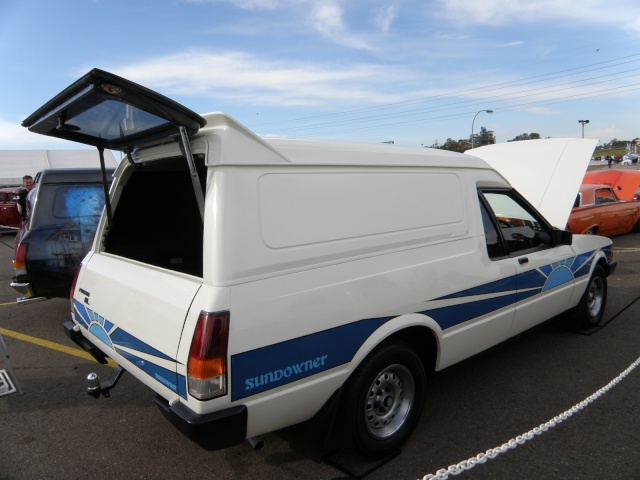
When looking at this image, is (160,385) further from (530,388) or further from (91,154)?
(91,154)

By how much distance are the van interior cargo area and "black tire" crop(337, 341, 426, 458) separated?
1.81 meters

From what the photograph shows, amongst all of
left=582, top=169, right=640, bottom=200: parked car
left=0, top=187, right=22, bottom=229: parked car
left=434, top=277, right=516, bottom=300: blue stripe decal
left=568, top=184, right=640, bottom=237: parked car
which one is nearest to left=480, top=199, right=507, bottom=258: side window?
left=434, top=277, right=516, bottom=300: blue stripe decal

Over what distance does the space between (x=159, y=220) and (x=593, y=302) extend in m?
4.70

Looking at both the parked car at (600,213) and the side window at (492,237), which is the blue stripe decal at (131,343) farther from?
the parked car at (600,213)

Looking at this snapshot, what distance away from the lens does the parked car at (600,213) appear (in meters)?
9.15

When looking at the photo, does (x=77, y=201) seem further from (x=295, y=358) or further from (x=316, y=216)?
(x=295, y=358)

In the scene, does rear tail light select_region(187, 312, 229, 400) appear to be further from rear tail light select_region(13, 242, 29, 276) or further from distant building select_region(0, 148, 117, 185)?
Answer: distant building select_region(0, 148, 117, 185)

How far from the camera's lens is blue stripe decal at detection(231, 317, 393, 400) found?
6.65 feet

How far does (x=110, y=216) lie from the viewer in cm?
324

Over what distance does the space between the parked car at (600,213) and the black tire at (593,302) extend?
416 centimetres

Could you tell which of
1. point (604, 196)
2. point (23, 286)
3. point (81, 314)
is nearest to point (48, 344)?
point (23, 286)

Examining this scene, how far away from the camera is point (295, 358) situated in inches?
85.7

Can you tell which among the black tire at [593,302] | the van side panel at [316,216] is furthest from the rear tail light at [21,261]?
the black tire at [593,302]

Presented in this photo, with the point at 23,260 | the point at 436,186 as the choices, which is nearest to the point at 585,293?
the point at 436,186
